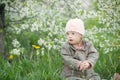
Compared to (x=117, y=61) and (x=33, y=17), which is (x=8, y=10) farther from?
(x=117, y=61)

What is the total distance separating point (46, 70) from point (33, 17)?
113 cm

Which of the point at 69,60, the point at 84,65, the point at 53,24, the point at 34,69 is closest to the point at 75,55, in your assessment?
the point at 69,60

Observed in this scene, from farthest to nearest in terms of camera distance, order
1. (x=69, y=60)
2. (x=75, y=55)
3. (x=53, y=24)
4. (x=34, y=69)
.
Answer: (x=53, y=24) → (x=34, y=69) → (x=75, y=55) → (x=69, y=60)

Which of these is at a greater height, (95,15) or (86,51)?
(95,15)

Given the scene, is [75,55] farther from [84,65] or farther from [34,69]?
[34,69]

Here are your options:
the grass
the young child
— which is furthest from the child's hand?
the grass

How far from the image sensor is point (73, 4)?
247 inches

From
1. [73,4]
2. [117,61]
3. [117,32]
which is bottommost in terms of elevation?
[117,61]

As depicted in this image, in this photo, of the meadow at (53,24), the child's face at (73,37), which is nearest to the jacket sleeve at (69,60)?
the child's face at (73,37)

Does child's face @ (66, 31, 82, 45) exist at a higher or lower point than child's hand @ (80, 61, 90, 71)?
higher

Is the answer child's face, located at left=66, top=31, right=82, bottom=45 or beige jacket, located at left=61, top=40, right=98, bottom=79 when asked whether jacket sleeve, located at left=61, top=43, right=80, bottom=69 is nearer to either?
beige jacket, located at left=61, top=40, right=98, bottom=79

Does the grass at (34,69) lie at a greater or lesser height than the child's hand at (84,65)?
lesser

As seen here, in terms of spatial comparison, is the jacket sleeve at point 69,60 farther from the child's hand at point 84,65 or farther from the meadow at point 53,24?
the meadow at point 53,24

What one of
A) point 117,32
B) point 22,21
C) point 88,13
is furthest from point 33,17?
point 117,32
